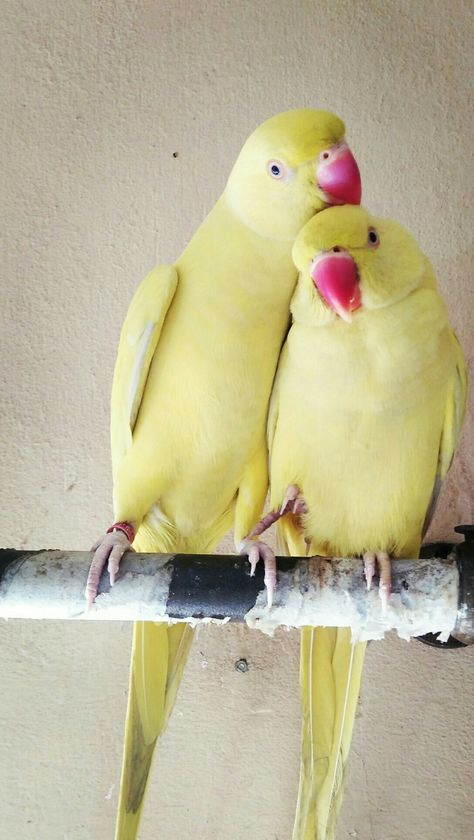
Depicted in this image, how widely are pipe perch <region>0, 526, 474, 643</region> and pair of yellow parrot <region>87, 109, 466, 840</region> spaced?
0.10 feet

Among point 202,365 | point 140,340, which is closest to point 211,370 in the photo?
point 202,365

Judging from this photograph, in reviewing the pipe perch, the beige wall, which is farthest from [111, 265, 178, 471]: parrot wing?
the beige wall

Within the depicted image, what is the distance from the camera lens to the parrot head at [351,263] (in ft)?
3.38

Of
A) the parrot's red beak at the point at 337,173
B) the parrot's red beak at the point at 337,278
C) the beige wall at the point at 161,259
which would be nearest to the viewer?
the parrot's red beak at the point at 337,278

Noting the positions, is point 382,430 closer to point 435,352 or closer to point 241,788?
point 435,352

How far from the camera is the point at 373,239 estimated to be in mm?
1091

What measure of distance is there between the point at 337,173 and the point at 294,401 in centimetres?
36

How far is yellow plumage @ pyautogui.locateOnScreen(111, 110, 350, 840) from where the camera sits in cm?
118

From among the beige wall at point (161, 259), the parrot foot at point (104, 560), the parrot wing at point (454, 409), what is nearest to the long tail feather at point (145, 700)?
the parrot foot at point (104, 560)

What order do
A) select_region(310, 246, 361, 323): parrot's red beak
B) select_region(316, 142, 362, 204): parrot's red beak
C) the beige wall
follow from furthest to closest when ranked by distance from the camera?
1. the beige wall
2. select_region(316, 142, 362, 204): parrot's red beak
3. select_region(310, 246, 361, 323): parrot's red beak

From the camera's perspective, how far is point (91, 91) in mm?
1704

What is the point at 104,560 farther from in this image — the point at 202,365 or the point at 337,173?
the point at 337,173

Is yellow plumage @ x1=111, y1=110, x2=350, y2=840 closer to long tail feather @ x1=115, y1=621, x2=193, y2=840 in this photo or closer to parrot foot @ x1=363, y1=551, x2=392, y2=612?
long tail feather @ x1=115, y1=621, x2=193, y2=840

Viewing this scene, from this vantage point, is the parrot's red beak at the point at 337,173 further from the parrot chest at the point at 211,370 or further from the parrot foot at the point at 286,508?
the parrot foot at the point at 286,508
